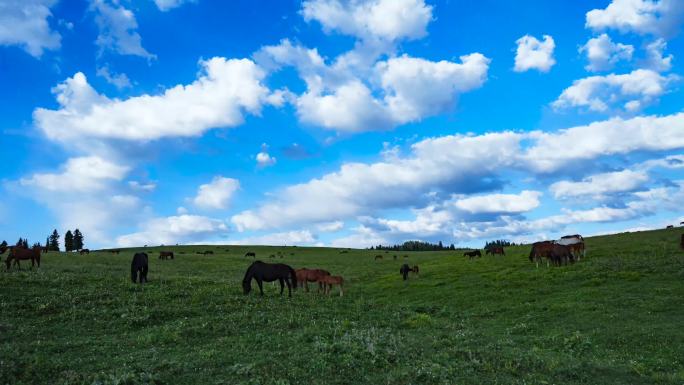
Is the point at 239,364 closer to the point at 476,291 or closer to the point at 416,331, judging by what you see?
the point at 416,331

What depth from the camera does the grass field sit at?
42.3 feet

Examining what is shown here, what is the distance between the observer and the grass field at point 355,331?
12.9 metres

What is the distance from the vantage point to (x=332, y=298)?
29.6 meters

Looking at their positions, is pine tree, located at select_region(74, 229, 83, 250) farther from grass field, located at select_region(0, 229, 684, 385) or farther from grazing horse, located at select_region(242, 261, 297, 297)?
grazing horse, located at select_region(242, 261, 297, 297)

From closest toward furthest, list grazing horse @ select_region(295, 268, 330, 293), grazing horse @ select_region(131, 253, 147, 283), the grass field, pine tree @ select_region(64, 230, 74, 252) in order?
the grass field → grazing horse @ select_region(131, 253, 147, 283) → grazing horse @ select_region(295, 268, 330, 293) → pine tree @ select_region(64, 230, 74, 252)

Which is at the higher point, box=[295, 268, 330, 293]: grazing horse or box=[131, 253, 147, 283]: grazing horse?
box=[131, 253, 147, 283]: grazing horse

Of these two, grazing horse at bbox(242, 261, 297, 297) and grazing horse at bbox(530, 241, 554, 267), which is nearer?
grazing horse at bbox(242, 261, 297, 297)

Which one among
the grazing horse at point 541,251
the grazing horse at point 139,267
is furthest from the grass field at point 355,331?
the grazing horse at point 541,251

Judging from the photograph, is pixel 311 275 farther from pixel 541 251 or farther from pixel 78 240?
pixel 78 240

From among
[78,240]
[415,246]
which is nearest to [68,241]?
[78,240]

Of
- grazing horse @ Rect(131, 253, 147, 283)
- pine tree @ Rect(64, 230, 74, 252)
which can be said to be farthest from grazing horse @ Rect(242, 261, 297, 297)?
pine tree @ Rect(64, 230, 74, 252)

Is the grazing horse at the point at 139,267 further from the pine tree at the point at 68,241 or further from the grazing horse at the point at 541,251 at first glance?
the pine tree at the point at 68,241

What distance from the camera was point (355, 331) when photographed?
58.5 feet

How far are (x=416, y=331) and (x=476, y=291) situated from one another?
1338cm
